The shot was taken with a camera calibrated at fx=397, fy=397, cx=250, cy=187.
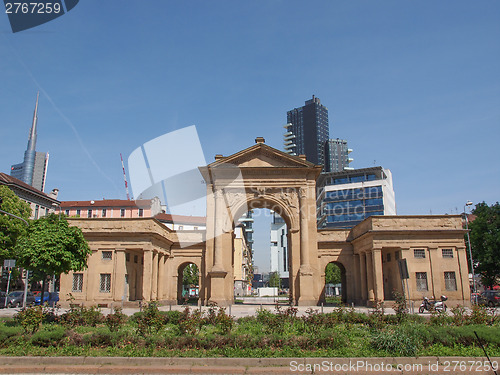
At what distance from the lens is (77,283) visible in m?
39.2

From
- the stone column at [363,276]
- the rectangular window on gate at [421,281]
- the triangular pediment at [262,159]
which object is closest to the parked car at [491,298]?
the rectangular window on gate at [421,281]

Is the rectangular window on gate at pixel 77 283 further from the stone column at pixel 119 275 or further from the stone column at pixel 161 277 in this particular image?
the stone column at pixel 161 277

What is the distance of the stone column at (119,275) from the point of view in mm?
37594

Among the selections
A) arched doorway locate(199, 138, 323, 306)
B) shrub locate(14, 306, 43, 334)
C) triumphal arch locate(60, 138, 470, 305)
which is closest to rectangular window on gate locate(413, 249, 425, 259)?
triumphal arch locate(60, 138, 470, 305)

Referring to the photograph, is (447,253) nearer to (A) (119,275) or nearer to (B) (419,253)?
(B) (419,253)

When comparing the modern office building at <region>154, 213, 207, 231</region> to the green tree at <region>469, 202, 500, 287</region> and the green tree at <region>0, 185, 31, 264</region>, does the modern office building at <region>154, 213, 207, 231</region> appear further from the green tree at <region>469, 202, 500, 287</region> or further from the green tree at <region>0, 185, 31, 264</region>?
the green tree at <region>469, 202, 500, 287</region>

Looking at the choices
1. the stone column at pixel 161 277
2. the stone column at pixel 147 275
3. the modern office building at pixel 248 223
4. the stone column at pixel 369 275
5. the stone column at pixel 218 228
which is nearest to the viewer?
the stone column at pixel 147 275

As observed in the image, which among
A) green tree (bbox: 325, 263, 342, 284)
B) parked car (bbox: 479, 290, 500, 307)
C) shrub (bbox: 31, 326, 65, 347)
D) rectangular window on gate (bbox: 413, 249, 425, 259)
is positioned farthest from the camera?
green tree (bbox: 325, 263, 342, 284)

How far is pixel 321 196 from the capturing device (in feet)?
400

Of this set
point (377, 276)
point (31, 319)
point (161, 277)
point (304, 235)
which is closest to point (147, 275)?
point (161, 277)

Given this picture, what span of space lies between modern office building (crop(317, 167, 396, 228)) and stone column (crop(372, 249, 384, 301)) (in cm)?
7349

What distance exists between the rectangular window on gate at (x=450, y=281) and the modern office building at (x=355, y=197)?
72.1 meters

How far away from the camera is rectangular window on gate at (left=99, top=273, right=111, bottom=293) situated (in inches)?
1518

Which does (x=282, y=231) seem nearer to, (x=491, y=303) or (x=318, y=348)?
(x=491, y=303)
